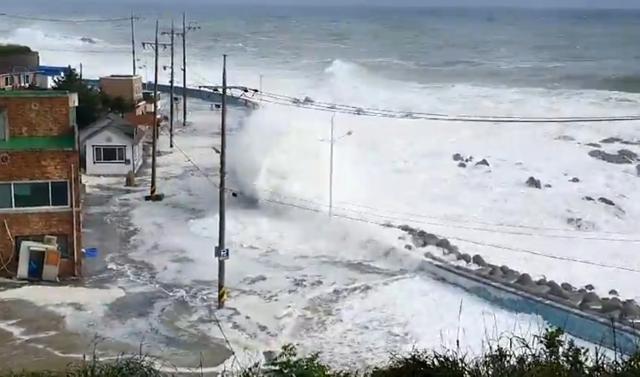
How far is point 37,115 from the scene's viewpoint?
809 inches

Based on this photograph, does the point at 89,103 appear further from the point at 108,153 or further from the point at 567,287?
the point at 567,287

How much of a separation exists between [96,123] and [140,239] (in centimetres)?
1019

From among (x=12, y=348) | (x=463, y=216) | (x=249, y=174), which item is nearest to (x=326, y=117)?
(x=249, y=174)

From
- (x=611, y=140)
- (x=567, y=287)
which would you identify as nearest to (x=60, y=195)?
(x=567, y=287)

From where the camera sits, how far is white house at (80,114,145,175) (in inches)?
1254

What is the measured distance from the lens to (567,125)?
46.1 m

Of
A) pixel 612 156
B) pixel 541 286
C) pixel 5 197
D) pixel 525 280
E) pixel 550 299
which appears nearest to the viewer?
pixel 550 299

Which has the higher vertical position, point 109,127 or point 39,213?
point 109,127

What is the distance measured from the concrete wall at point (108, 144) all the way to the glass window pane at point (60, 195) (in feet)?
37.9

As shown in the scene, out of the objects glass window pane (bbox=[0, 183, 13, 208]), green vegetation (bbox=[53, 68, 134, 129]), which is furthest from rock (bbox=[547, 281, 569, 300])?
green vegetation (bbox=[53, 68, 134, 129])

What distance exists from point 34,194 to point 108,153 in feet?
38.5

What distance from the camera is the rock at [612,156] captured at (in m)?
36.3

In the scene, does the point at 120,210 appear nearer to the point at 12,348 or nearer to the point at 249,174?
the point at 249,174

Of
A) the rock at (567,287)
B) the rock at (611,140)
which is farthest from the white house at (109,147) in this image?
the rock at (611,140)
